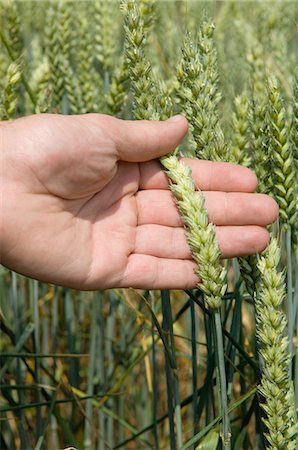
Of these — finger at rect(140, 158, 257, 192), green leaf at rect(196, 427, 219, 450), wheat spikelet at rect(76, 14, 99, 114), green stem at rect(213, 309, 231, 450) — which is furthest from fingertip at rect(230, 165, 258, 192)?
wheat spikelet at rect(76, 14, 99, 114)

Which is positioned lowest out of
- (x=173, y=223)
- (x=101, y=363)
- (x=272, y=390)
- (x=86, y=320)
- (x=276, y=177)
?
(x=86, y=320)

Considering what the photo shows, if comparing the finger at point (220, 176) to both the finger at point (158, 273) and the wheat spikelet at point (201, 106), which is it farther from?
the finger at point (158, 273)

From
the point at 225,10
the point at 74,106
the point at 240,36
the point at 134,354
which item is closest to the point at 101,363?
the point at 134,354

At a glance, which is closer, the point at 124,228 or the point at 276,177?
the point at 276,177

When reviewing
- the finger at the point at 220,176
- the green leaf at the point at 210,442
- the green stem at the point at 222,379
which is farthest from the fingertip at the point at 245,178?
the green leaf at the point at 210,442

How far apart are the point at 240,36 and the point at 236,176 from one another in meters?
1.29

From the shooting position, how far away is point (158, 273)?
1.20m

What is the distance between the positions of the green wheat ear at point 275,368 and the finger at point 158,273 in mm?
169

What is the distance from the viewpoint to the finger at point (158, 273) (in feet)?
3.84

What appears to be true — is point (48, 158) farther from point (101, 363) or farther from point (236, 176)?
point (101, 363)

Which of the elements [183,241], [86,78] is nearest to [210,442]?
[183,241]

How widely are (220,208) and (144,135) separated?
0.17m

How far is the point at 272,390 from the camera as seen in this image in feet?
3.32

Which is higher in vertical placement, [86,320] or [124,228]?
[124,228]
